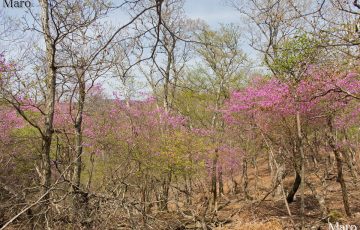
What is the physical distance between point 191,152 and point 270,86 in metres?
4.24

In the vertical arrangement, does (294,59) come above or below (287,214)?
above

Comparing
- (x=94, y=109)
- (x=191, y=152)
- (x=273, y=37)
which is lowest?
(x=191, y=152)

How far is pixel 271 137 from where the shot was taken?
527 inches

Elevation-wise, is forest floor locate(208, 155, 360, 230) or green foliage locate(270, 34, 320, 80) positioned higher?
green foliage locate(270, 34, 320, 80)

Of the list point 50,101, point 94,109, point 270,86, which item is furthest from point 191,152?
point 50,101

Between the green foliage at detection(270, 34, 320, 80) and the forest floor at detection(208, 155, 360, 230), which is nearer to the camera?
the green foliage at detection(270, 34, 320, 80)

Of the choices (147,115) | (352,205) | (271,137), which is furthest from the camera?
(147,115)

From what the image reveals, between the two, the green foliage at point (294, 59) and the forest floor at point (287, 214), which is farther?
the forest floor at point (287, 214)

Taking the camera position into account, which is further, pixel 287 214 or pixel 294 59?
pixel 287 214

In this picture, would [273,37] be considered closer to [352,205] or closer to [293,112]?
[293,112]

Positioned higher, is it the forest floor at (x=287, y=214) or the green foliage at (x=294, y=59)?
the green foliage at (x=294, y=59)

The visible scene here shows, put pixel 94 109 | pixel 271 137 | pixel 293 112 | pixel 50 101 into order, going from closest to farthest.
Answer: pixel 50 101, pixel 293 112, pixel 271 137, pixel 94 109

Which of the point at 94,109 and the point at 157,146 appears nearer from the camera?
the point at 157,146

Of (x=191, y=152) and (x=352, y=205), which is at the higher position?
(x=191, y=152)
